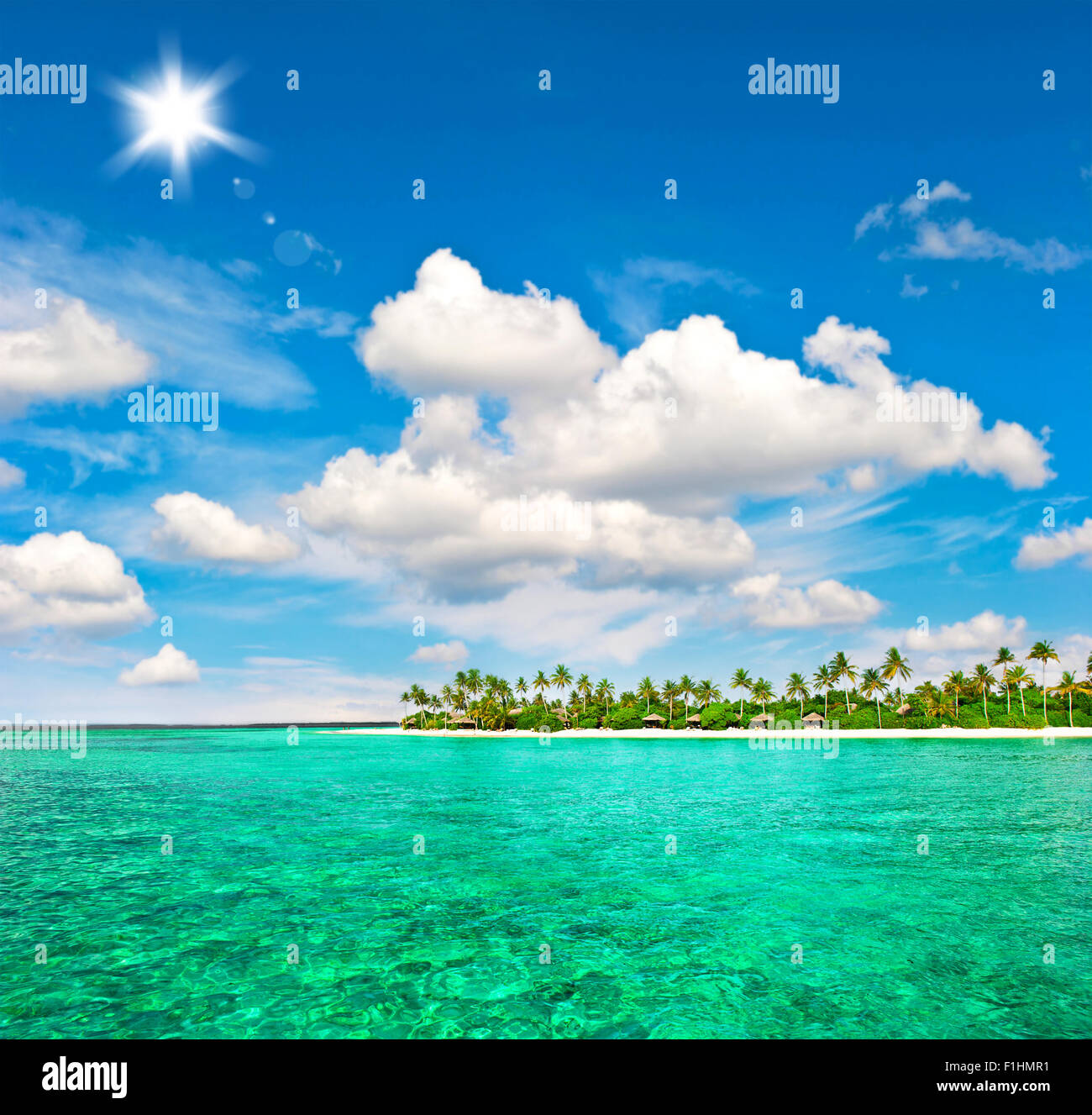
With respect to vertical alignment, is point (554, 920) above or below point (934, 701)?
above

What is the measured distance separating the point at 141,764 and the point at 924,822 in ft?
271

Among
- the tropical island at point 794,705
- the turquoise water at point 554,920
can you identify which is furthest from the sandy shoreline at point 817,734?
the turquoise water at point 554,920

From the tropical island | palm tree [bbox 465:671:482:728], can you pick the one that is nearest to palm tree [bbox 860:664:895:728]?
the tropical island

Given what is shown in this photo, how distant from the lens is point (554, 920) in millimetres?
15867

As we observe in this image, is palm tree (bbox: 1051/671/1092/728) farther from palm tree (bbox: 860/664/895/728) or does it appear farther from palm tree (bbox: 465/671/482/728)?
palm tree (bbox: 465/671/482/728)

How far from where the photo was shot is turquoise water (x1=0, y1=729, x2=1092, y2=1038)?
35.8 ft

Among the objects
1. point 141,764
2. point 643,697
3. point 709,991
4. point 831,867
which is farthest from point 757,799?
point 643,697

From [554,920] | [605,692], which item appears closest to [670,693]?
[605,692]

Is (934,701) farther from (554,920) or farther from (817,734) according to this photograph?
(554,920)

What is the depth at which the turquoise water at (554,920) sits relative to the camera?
10922 millimetres

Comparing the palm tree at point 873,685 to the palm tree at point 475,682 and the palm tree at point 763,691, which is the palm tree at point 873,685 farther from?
the palm tree at point 475,682

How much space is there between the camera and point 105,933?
15.1 m

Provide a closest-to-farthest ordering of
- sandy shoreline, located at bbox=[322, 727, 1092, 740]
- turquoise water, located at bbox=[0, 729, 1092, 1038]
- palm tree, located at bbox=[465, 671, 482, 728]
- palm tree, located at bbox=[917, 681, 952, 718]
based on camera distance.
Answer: turquoise water, located at bbox=[0, 729, 1092, 1038]
sandy shoreline, located at bbox=[322, 727, 1092, 740]
palm tree, located at bbox=[917, 681, 952, 718]
palm tree, located at bbox=[465, 671, 482, 728]

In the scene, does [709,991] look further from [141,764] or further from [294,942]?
[141,764]
